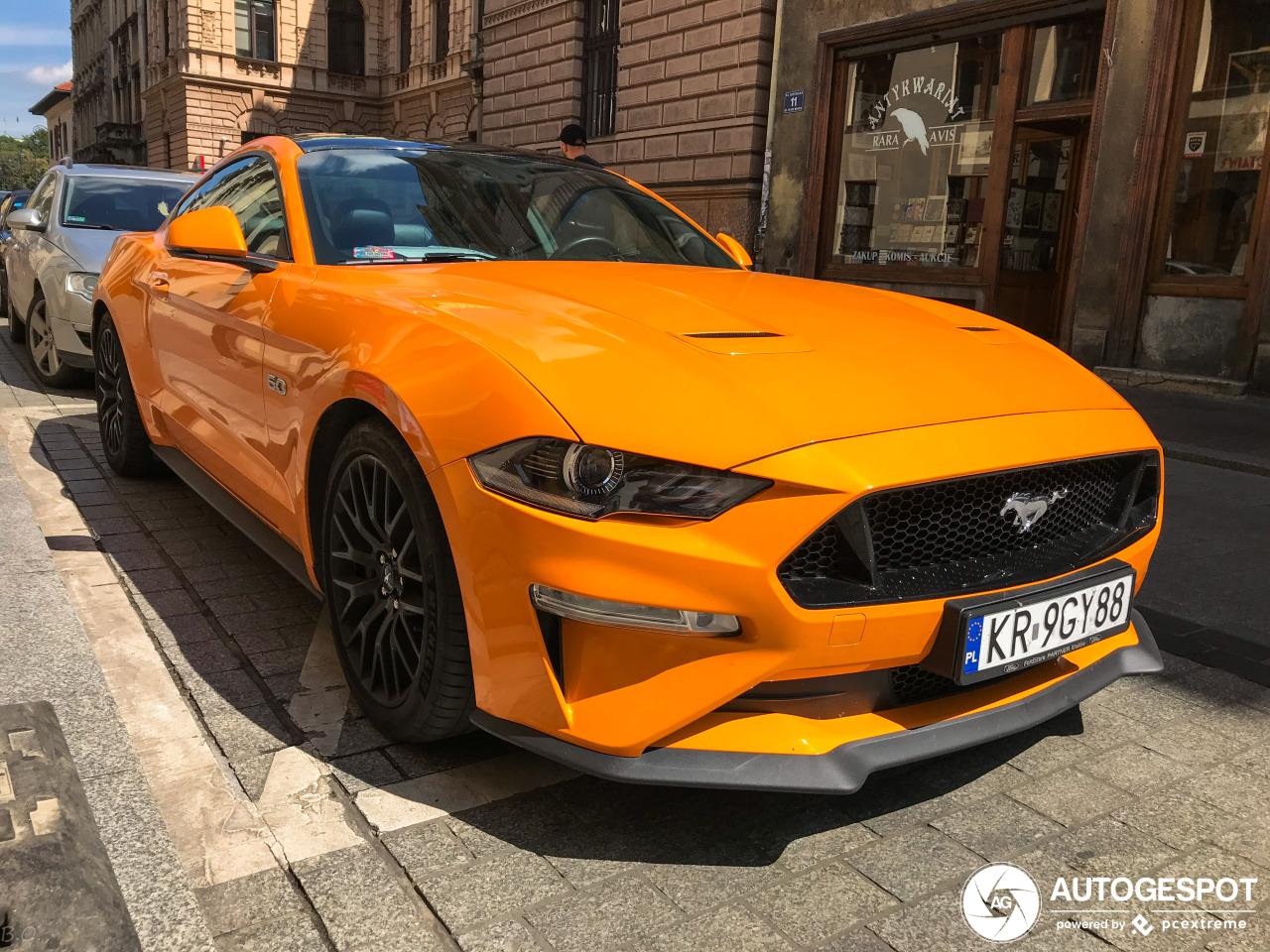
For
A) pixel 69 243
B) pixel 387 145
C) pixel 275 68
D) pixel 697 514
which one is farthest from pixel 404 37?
pixel 697 514

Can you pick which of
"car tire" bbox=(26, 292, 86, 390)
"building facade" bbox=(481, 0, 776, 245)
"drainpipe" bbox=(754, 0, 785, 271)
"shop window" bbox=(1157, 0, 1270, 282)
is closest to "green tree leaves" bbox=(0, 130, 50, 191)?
"building facade" bbox=(481, 0, 776, 245)

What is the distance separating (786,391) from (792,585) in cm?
39

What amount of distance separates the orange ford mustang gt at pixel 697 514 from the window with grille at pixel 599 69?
50.0ft

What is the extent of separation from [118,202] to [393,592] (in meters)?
7.25

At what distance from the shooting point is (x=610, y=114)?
56.6ft

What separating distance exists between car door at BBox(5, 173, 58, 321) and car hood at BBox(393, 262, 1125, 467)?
6651mm

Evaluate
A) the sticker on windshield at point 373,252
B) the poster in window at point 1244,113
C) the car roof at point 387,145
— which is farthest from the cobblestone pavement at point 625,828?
the poster in window at point 1244,113

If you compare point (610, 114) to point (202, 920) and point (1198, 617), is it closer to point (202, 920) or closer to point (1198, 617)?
point (1198, 617)

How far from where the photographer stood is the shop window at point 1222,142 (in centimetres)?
859

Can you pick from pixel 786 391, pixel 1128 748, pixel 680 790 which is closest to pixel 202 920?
pixel 680 790

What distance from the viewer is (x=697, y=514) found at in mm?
1921

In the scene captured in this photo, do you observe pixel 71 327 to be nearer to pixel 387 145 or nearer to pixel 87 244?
pixel 87 244

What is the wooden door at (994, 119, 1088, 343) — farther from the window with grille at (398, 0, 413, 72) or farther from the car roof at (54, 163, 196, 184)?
the window with grille at (398, 0, 413, 72)

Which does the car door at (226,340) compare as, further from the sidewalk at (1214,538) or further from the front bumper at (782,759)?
the sidewalk at (1214,538)
